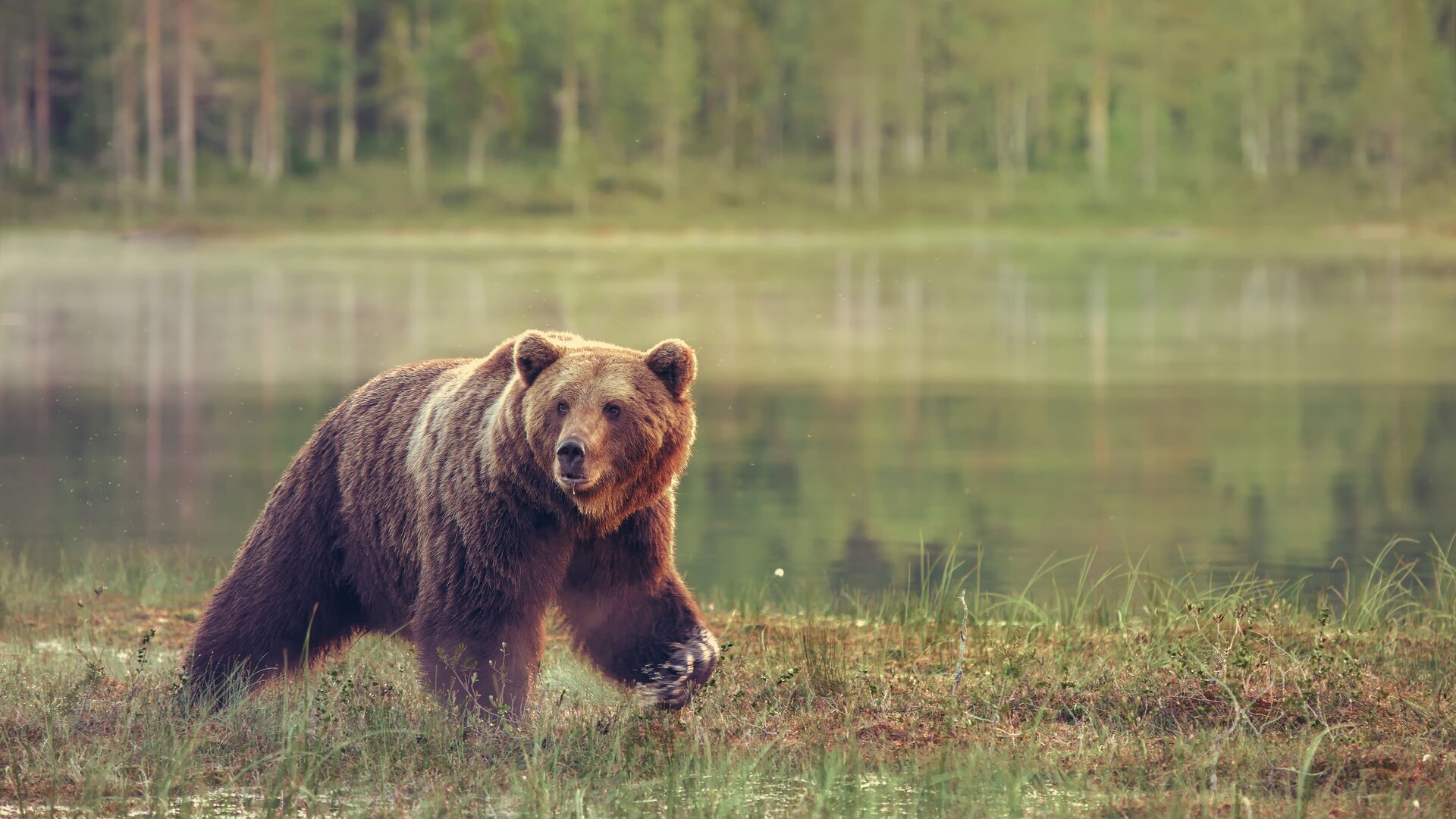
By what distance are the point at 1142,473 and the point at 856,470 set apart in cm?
305

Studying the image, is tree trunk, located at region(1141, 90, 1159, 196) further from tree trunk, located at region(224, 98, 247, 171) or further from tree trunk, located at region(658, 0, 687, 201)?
tree trunk, located at region(224, 98, 247, 171)

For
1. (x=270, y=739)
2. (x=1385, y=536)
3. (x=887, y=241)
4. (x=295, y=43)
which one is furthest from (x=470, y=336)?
(x=295, y=43)

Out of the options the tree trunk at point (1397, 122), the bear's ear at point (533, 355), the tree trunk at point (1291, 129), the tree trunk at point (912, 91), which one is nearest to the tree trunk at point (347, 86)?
the tree trunk at point (912, 91)

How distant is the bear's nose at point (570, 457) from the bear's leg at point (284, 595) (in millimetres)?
1729

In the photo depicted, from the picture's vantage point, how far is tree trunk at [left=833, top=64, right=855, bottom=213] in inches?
3209

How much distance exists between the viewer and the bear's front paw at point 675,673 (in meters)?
7.36

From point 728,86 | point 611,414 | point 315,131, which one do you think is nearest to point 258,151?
point 315,131

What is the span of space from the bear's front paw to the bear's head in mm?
698

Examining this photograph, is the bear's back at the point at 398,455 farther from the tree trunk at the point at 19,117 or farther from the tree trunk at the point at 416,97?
the tree trunk at the point at 19,117

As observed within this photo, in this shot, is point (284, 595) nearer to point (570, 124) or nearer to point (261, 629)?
point (261, 629)

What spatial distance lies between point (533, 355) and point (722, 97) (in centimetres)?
8951

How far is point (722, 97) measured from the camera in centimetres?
9512

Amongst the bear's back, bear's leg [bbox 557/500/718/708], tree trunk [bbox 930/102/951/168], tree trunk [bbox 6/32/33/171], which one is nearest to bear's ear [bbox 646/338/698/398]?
bear's leg [bbox 557/500/718/708]

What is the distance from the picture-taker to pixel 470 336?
3706cm
